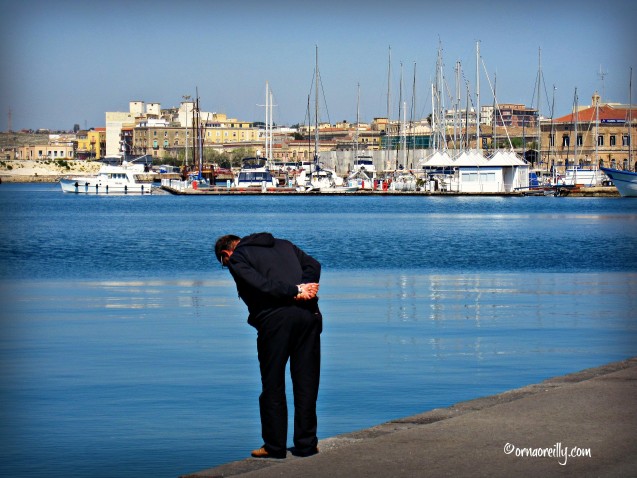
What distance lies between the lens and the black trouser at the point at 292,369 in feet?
25.3

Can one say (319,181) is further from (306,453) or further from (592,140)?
(306,453)

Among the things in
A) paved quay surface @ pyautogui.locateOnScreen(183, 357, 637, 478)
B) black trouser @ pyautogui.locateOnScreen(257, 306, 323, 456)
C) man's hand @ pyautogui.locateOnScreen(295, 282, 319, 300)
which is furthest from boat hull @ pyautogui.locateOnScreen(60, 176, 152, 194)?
man's hand @ pyautogui.locateOnScreen(295, 282, 319, 300)

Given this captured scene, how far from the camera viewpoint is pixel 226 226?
5944 centimetres

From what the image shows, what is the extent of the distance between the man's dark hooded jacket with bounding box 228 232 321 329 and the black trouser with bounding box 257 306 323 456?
0.08 metres

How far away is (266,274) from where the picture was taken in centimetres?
765

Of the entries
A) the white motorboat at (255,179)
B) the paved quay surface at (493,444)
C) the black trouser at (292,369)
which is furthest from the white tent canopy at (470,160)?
the black trouser at (292,369)

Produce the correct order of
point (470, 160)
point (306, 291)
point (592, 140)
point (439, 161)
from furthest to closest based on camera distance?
point (592, 140), point (439, 161), point (470, 160), point (306, 291)

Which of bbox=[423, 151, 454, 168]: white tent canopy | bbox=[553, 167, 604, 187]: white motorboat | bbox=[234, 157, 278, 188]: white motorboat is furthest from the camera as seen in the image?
bbox=[234, 157, 278, 188]: white motorboat

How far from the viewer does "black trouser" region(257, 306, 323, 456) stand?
25.3 ft

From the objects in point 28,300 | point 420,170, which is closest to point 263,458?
point 28,300

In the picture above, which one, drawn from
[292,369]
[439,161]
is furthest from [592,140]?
[292,369]

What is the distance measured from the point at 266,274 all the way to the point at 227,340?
844cm

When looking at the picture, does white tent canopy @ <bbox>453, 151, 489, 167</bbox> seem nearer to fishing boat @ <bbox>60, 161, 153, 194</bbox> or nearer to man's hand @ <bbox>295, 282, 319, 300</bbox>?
fishing boat @ <bbox>60, 161, 153, 194</bbox>

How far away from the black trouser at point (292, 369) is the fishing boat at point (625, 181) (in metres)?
87.1
